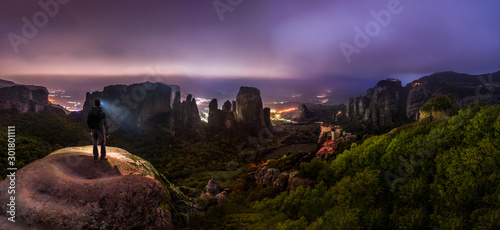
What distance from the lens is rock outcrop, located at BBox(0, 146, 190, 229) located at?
6723 millimetres

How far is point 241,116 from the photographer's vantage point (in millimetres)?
111812

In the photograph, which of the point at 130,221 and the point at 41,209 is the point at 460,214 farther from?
the point at 41,209

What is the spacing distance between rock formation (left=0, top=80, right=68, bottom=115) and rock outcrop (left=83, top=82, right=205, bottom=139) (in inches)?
452

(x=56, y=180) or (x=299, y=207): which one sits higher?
(x=56, y=180)

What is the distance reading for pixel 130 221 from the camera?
7777mm

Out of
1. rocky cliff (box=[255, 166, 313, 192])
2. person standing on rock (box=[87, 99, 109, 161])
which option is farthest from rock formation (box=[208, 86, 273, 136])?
person standing on rock (box=[87, 99, 109, 161])

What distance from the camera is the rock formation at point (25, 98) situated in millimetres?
63000

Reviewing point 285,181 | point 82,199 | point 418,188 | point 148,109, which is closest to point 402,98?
point 285,181

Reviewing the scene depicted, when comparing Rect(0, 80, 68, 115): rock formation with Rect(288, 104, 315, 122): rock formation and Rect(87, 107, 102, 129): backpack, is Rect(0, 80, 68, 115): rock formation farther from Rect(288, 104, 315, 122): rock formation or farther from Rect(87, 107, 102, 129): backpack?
Rect(288, 104, 315, 122): rock formation

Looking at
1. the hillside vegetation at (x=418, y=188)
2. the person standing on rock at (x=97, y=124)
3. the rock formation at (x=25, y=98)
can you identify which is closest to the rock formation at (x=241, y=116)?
the rock formation at (x=25, y=98)

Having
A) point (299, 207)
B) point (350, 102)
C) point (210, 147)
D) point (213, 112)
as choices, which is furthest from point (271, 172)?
point (350, 102)

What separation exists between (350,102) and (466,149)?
147557mm

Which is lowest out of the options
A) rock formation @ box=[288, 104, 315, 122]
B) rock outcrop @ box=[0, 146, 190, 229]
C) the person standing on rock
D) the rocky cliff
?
rock formation @ box=[288, 104, 315, 122]

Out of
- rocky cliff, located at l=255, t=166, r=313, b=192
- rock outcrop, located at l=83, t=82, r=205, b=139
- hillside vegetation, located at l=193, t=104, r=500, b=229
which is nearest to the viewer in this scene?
hillside vegetation, located at l=193, t=104, r=500, b=229
